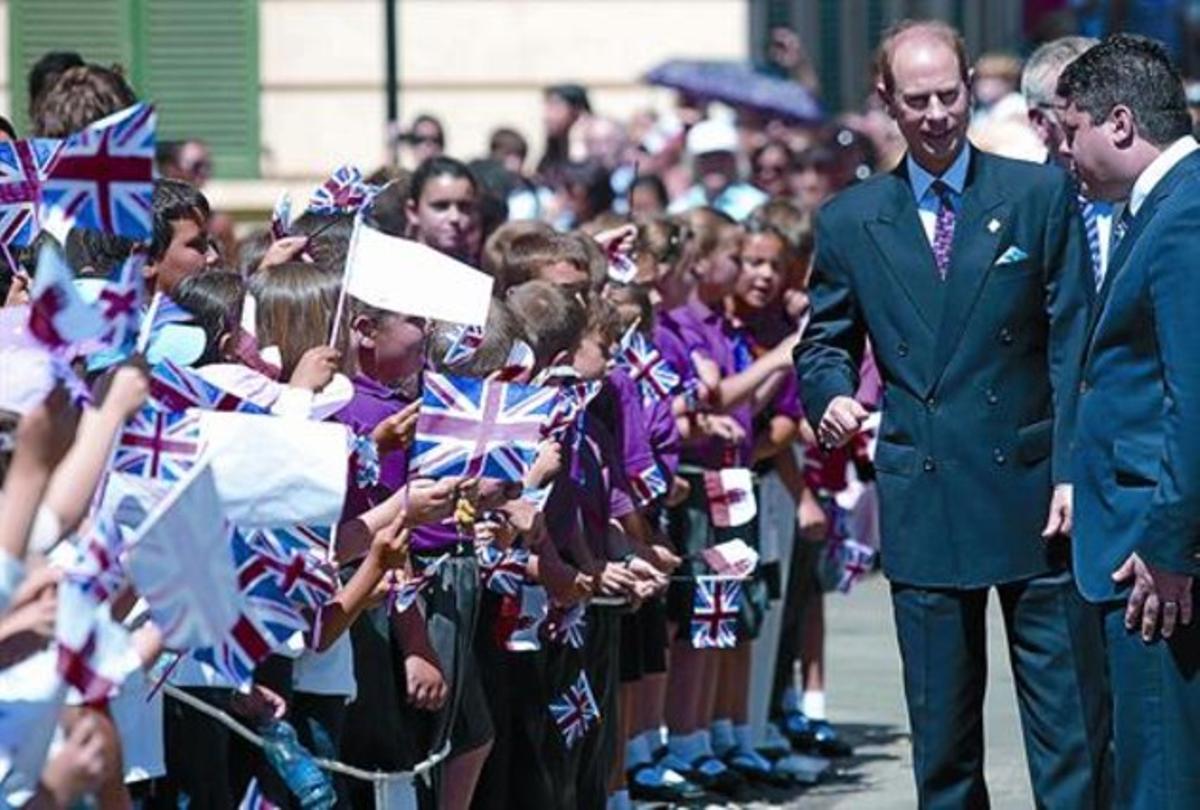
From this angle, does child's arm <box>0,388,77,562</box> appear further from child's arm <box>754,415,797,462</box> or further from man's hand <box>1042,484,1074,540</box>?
child's arm <box>754,415,797,462</box>

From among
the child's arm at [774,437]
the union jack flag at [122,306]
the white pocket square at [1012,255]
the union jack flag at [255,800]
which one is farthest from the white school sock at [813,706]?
the union jack flag at [122,306]

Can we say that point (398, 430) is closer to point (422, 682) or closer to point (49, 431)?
point (422, 682)

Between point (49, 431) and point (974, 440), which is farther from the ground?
point (49, 431)

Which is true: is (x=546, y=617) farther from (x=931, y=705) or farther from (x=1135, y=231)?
(x=1135, y=231)

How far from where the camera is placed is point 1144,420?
24.7 feet

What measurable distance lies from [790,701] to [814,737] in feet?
1.05

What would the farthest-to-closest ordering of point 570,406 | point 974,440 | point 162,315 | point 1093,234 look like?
point 1093,234 → point 974,440 → point 570,406 → point 162,315

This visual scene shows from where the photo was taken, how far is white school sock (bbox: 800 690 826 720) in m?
12.2

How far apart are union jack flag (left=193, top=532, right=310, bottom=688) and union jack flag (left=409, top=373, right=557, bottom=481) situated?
78cm

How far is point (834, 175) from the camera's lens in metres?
19.5

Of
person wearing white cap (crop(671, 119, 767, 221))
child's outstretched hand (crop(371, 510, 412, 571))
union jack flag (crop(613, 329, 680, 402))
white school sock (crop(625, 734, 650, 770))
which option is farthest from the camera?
person wearing white cap (crop(671, 119, 767, 221))

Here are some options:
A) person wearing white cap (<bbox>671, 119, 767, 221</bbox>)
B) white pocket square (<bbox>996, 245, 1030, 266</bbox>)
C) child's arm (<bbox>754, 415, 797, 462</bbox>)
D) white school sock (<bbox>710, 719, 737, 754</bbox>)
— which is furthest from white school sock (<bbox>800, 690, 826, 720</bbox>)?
person wearing white cap (<bbox>671, 119, 767, 221</bbox>)

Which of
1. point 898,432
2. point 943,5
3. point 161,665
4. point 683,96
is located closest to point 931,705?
point 898,432

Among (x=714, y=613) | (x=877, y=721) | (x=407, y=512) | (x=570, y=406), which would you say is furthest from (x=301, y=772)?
(x=877, y=721)
